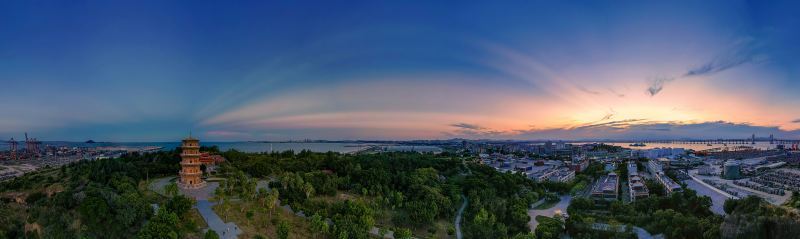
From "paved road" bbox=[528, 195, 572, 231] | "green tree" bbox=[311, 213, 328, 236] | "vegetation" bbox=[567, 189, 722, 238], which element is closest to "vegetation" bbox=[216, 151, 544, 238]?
"green tree" bbox=[311, 213, 328, 236]

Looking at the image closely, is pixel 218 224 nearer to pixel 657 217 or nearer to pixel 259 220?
pixel 259 220

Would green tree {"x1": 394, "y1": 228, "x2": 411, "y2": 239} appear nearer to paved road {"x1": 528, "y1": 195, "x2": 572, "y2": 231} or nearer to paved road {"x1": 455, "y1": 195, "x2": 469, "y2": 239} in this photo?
paved road {"x1": 455, "y1": 195, "x2": 469, "y2": 239}

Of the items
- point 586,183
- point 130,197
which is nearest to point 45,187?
point 130,197

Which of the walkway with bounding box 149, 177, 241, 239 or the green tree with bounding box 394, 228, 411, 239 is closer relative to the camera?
the walkway with bounding box 149, 177, 241, 239

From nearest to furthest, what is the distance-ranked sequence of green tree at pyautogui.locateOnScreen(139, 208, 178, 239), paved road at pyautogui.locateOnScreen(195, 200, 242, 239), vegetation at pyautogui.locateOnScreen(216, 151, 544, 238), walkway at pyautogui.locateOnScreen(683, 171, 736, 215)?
green tree at pyautogui.locateOnScreen(139, 208, 178, 239), paved road at pyautogui.locateOnScreen(195, 200, 242, 239), vegetation at pyautogui.locateOnScreen(216, 151, 544, 238), walkway at pyautogui.locateOnScreen(683, 171, 736, 215)

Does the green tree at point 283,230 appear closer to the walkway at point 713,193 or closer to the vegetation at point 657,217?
the vegetation at point 657,217

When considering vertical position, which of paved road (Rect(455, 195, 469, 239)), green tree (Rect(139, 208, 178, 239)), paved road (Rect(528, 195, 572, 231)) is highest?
green tree (Rect(139, 208, 178, 239))

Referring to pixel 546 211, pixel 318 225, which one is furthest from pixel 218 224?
pixel 546 211
